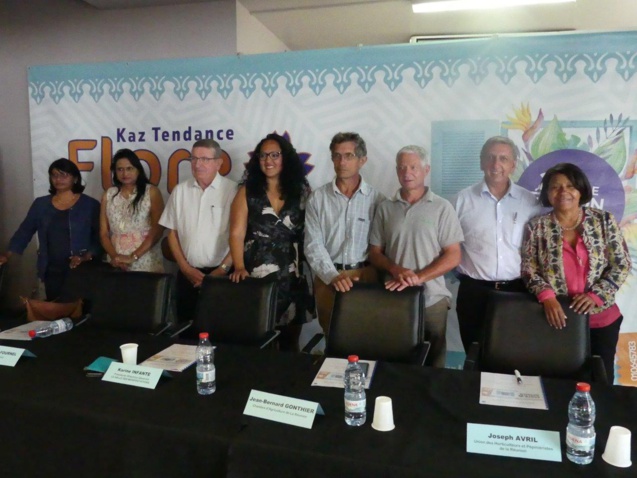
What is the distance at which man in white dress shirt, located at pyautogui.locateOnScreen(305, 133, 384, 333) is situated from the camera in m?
2.65

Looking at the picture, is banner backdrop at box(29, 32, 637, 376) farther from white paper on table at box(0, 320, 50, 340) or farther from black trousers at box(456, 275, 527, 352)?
white paper on table at box(0, 320, 50, 340)

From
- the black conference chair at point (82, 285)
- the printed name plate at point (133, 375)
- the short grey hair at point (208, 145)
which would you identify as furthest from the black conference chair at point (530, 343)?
the black conference chair at point (82, 285)

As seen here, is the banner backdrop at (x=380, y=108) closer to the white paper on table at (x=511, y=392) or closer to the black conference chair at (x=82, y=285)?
the black conference chair at (x=82, y=285)

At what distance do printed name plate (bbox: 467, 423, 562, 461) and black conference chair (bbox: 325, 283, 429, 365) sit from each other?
0.85 m

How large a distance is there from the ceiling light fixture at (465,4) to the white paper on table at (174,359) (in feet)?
11.4

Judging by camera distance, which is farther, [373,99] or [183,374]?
[373,99]

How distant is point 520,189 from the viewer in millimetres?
2641

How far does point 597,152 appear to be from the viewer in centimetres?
278

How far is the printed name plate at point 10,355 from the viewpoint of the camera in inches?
76.0

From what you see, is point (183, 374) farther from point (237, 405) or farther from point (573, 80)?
point (573, 80)

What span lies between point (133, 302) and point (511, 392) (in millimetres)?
1880

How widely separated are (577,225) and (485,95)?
0.97 m

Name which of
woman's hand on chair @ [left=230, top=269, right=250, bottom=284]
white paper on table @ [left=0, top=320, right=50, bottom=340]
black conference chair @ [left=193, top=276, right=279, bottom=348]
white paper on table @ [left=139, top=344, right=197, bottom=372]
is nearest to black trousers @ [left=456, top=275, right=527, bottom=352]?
black conference chair @ [left=193, top=276, right=279, bottom=348]

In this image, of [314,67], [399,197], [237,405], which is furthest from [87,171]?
[237,405]
